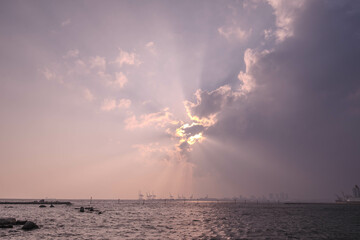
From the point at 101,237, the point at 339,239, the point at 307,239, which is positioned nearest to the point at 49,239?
the point at 101,237

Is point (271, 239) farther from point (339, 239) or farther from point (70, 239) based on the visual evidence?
point (70, 239)

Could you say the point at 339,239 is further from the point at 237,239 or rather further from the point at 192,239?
the point at 192,239

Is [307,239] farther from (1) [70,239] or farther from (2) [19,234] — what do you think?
(2) [19,234]

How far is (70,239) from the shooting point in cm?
3444

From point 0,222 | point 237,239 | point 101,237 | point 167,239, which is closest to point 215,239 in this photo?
point 237,239

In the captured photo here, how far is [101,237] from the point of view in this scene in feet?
120

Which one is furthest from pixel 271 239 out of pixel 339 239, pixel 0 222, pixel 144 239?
pixel 0 222

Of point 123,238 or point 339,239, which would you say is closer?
point 123,238

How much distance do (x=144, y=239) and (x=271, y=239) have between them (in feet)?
65.9

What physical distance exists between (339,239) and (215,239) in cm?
2097

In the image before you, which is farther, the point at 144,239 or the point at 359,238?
the point at 359,238

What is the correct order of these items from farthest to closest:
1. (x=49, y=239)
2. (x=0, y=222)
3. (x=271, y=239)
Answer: (x=0, y=222) < (x=271, y=239) < (x=49, y=239)

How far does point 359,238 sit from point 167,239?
32.1 m

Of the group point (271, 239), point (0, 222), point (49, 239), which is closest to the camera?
point (49, 239)
